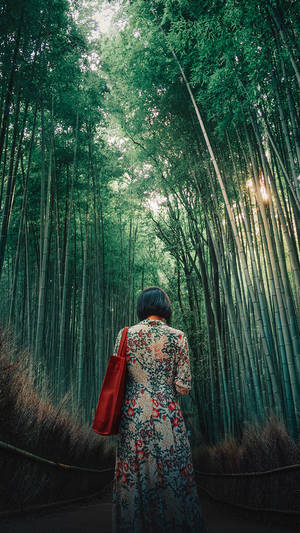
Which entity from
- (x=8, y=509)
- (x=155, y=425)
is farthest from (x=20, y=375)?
(x=155, y=425)

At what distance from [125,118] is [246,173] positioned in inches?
100

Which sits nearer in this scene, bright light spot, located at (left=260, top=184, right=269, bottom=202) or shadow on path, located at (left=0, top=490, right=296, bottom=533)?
shadow on path, located at (left=0, top=490, right=296, bottom=533)

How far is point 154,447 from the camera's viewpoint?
1135mm

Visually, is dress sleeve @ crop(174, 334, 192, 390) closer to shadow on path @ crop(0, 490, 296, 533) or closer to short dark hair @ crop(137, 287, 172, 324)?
short dark hair @ crop(137, 287, 172, 324)

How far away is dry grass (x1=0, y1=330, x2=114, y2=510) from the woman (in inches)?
21.1

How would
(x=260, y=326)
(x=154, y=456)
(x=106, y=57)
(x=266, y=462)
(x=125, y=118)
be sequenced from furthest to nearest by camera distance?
(x=125, y=118)
(x=106, y=57)
(x=260, y=326)
(x=266, y=462)
(x=154, y=456)

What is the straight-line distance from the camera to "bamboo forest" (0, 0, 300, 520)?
2447mm

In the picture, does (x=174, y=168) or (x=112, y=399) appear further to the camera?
(x=174, y=168)

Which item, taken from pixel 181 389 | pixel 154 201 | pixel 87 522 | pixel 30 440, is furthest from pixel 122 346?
pixel 154 201

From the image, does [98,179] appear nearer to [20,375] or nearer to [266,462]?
[20,375]

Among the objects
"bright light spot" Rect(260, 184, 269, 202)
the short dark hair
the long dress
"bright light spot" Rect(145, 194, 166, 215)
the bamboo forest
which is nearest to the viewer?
the long dress

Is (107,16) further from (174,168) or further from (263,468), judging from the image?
(263,468)

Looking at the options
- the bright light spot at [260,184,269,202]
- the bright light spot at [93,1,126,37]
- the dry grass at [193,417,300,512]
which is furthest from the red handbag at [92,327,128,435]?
the bright light spot at [93,1,126,37]

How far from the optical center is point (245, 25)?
2.25 meters
